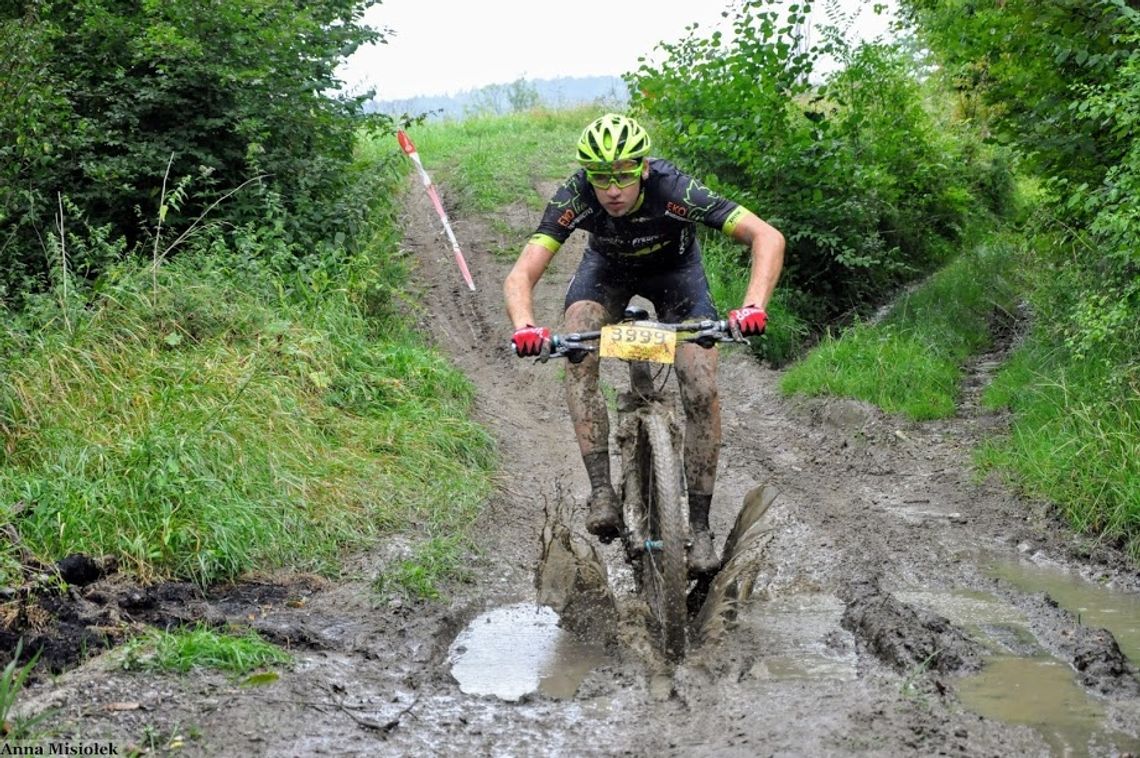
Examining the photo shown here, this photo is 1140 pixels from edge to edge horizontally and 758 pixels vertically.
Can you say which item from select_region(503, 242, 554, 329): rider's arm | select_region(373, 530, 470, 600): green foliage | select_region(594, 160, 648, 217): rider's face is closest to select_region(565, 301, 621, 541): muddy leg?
select_region(503, 242, 554, 329): rider's arm

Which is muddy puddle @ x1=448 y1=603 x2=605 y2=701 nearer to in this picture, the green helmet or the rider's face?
the rider's face

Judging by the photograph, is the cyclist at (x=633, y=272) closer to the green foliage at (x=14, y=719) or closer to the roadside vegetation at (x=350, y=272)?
the roadside vegetation at (x=350, y=272)

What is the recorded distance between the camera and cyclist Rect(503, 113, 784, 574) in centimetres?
513

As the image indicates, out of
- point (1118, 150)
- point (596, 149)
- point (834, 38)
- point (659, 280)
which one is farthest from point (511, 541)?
point (834, 38)

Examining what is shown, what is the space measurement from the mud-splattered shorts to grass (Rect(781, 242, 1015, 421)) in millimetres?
4351

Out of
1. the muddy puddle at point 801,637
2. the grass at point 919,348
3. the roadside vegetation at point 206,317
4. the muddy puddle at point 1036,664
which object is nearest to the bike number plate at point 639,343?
the muddy puddle at point 801,637

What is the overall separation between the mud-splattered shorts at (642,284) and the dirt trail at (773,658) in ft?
3.38

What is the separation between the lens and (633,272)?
5742mm

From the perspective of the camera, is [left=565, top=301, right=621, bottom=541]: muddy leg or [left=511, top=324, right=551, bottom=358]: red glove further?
[left=565, top=301, right=621, bottom=541]: muddy leg

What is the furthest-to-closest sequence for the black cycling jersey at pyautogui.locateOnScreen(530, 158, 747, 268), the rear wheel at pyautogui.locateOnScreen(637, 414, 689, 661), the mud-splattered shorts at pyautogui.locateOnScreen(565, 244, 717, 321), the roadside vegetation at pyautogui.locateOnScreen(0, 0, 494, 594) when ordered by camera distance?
the roadside vegetation at pyautogui.locateOnScreen(0, 0, 494, 594)
the mud-splattered shorts at pyautogui.locateOnScreen(565, 244, 717, 321)
the black cycling jersey at pyautogui.locateOnScreen(530, 158, 747, 268)
the rear wheel at pyautogui.locateOnScreen(637, 414, 689, 661)

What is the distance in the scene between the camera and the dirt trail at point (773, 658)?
12.5 ft

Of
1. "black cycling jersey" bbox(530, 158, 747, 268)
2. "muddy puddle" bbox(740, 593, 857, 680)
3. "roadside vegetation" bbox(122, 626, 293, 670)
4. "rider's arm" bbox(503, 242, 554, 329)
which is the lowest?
"muddy puddle" bbox(740, 593, 857, 680)

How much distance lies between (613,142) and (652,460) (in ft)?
4.63

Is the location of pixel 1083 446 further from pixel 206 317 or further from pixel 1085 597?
pixel 206 317
